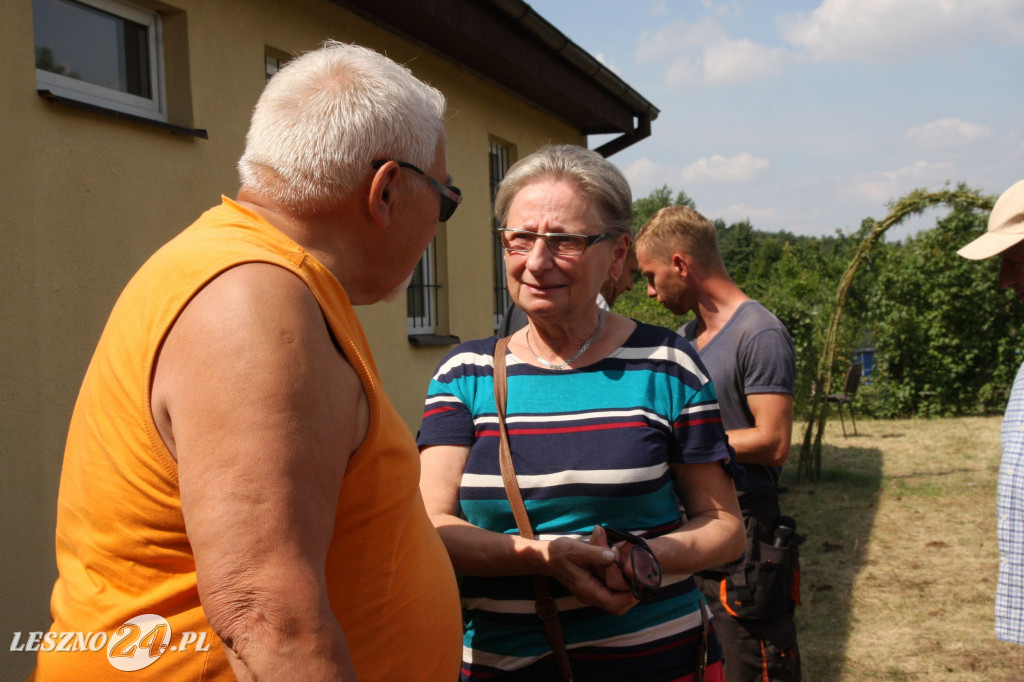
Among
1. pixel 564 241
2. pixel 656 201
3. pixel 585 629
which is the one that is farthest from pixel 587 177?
pixel 656 201

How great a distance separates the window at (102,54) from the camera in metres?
3.41

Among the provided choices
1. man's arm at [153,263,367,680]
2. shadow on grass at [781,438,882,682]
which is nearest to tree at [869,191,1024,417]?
shadow on grass at [781,438,882,682]

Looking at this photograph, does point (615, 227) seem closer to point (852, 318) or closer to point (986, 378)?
point (852, 318)

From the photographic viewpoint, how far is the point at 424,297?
6.84m

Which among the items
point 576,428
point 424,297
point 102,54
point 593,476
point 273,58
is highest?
point 273,58

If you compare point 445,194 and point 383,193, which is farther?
point 445,194

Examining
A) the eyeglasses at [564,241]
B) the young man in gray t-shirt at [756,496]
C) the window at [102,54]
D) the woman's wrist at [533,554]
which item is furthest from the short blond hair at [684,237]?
the window at [102,54]

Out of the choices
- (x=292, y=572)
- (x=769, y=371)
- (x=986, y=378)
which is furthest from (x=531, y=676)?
(x=986, y=378)

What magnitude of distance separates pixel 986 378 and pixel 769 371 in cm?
1600

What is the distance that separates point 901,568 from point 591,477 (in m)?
5.94

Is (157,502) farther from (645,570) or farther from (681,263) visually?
(681,263)

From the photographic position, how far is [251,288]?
101cm

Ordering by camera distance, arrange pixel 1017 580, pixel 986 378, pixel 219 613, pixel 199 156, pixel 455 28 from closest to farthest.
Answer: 1. pixel 219 613
2. pixel 1017 580
3. pixel 199 156
4. pixel 455 28
5. pixel 986 378

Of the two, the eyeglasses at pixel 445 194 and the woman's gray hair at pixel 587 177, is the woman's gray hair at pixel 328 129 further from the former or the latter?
the woman's gray hair at pixel 587 177
